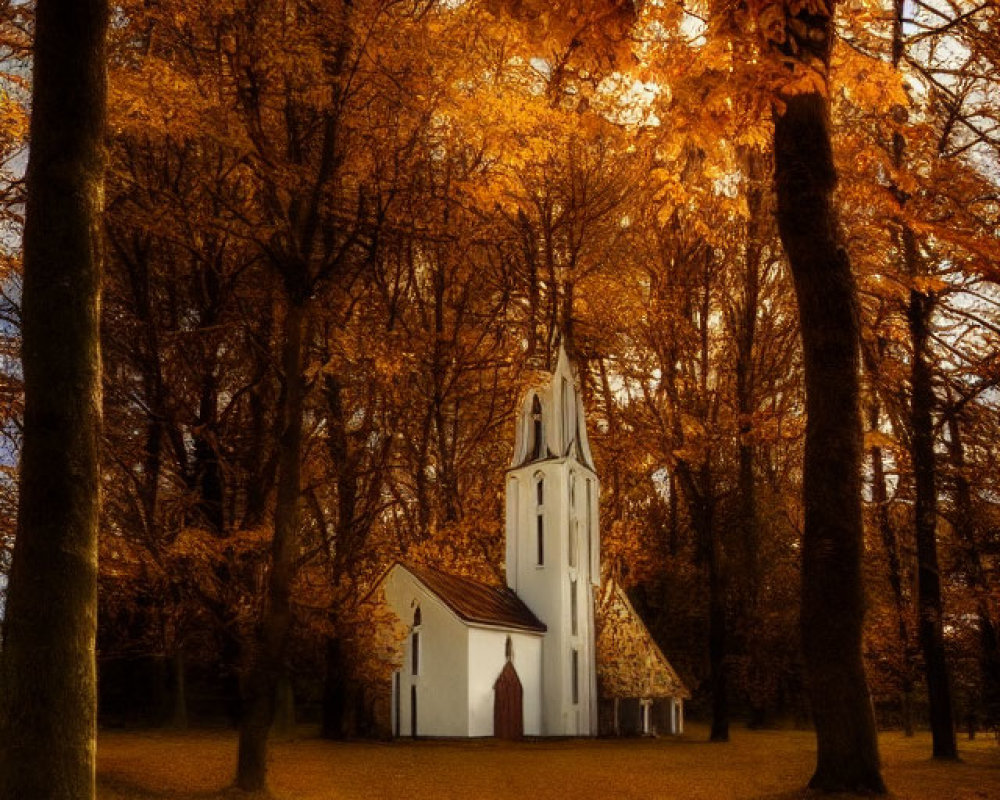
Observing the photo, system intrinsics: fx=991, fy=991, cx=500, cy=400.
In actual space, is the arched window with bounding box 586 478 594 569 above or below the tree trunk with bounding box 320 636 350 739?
above

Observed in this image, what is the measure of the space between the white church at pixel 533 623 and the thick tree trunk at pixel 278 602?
981 cm

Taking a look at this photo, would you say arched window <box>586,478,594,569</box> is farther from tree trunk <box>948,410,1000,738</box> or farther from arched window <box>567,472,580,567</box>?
tree trunk <box>948,410,1000,738</box>

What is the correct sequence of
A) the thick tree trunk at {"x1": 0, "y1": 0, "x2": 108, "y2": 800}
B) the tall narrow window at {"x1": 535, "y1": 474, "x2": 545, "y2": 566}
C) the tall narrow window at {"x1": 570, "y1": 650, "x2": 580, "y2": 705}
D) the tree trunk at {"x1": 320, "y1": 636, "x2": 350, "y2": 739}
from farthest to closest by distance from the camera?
1. the tall narrow window at {"x1": 535, "y1": 474, "x2": 545, "y2": 566}
2. the tall narrow window at {"x1": 570, "y1": 650, "x2": 580, "y2": 705}
3. the tree trunk at {"x1": 320, "y1": 636, "x2": 350, "y2": 739}
4. the thick tree trunk at {"x1": 0, "y1": 0, "x2": 108, "y2": 800}

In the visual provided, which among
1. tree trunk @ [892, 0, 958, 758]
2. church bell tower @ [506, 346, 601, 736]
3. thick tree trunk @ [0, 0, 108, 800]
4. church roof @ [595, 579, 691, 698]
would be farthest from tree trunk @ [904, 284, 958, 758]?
thick tree trunk @ [0, 0, 108, 800]

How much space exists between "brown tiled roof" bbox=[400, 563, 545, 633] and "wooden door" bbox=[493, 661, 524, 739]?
1.21 m

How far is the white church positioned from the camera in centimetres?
2275

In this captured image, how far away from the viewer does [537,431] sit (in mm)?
26750

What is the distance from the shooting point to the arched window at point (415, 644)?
23.4 metres

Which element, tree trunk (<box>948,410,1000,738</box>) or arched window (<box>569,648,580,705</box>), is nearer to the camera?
tree trunk (<box>948,410,1000,738</box>)

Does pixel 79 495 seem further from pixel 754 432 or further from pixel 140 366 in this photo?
pixel 754 432

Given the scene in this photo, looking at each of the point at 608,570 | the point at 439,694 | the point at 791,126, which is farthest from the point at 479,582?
the point at 791,126

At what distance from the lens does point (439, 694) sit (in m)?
22.9

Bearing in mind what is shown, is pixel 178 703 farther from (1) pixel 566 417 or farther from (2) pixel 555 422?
(1) pixel 566 417

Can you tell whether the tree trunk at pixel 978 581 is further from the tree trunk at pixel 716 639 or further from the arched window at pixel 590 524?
the arched window at pixel 590 524
